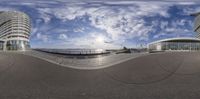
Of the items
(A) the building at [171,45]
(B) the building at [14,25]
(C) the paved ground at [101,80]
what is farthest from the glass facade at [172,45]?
(B) the building at [14,25]

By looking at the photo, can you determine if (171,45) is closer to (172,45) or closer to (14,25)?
(172,45)

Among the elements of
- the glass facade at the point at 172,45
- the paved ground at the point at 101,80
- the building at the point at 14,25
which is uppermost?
the building at the point at 14,25

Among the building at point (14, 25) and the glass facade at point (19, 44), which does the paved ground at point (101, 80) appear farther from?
the building at point (14, 25)

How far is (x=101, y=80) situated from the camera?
10.3 meters

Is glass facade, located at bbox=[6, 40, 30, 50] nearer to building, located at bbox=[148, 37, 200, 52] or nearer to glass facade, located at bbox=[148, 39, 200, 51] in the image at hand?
building, located at bbox=[148, 37, 200, 52]

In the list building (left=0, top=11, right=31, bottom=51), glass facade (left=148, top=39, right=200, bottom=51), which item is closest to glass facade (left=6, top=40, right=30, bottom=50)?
building (left=0, top=11, right=31, bottom=51)

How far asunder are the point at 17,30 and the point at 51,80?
2674mm

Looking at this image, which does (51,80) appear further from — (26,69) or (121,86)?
(121,86)

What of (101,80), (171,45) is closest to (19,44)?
(101,80)

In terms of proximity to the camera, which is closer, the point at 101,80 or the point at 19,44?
the point at 101,80

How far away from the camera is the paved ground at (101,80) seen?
9133 millimetres

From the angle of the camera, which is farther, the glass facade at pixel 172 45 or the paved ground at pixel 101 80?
the glass facade at pixel 172 45

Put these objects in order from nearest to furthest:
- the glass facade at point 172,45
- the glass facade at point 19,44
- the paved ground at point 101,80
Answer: the paved ground at point 101,80 → the glass facade at point 19,44 → the glass facade at point 172,45

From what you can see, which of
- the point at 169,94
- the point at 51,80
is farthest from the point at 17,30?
the point at 169,94
